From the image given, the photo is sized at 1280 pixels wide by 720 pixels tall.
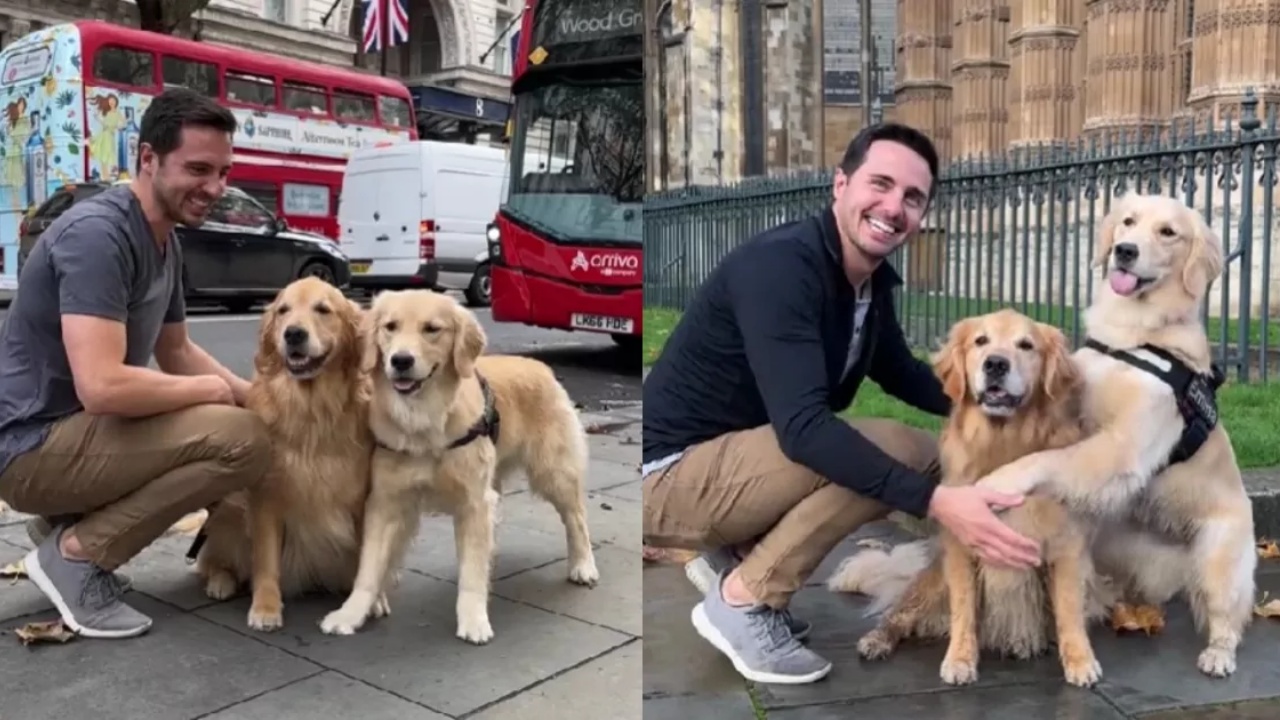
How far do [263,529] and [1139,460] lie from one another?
235 centimetres

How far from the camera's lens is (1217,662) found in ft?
8.59

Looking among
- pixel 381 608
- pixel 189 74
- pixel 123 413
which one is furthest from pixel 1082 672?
pixel 189 74

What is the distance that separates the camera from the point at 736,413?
266cm

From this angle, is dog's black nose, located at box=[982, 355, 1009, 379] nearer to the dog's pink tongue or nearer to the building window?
the dog's pink tongue

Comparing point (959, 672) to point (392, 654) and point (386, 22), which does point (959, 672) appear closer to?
point (392, 654)

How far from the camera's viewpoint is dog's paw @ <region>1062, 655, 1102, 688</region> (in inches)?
100

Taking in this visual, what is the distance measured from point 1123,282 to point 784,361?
936 mm

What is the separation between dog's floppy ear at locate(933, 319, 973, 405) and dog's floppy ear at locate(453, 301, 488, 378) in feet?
3.96

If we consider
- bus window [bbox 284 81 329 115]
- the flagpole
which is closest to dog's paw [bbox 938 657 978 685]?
the flagpole

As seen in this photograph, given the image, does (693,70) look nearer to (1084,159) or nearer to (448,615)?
(448,615)

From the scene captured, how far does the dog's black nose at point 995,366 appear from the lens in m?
Answer: 2.43

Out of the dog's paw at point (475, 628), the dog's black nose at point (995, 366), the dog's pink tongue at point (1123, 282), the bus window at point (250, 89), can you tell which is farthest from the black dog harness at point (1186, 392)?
the bus window at point (250, 89)

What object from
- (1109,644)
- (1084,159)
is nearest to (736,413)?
(1109,644)

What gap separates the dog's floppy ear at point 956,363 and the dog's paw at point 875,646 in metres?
0.63
